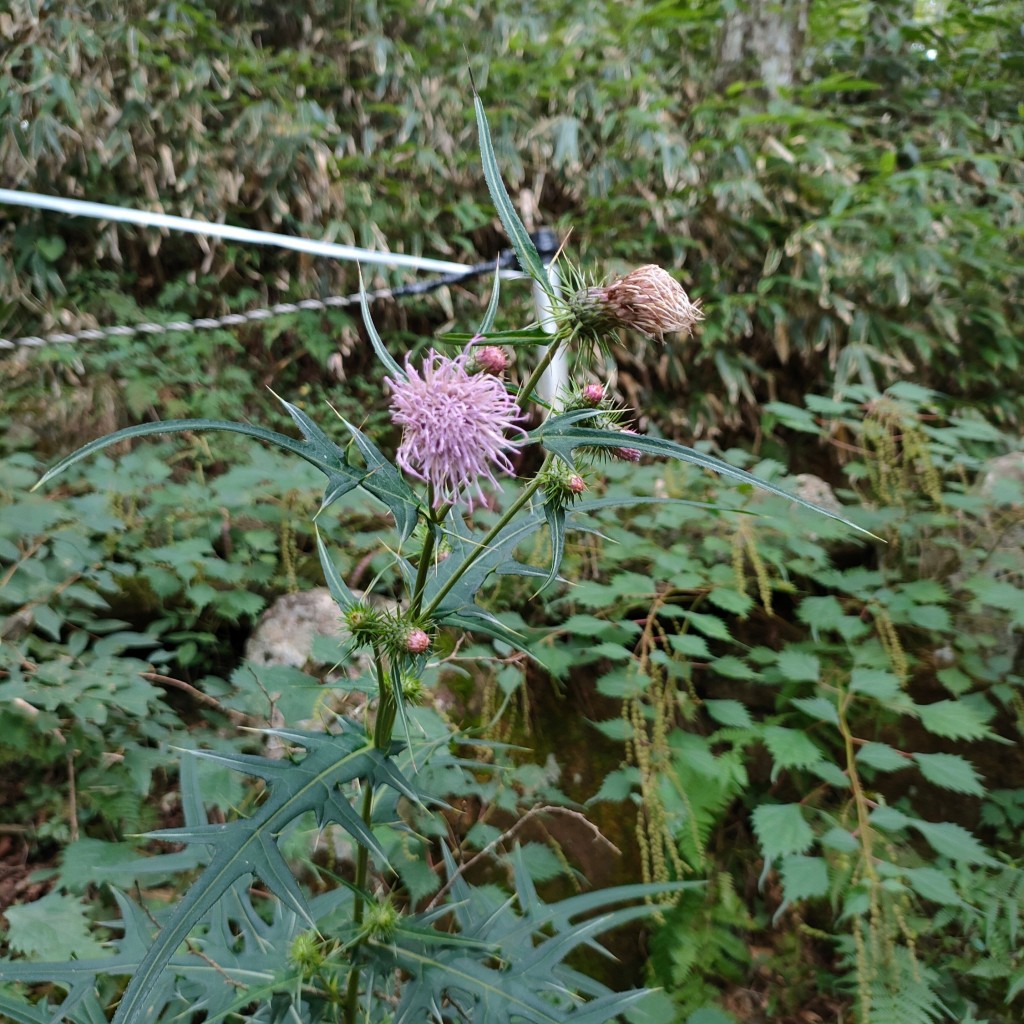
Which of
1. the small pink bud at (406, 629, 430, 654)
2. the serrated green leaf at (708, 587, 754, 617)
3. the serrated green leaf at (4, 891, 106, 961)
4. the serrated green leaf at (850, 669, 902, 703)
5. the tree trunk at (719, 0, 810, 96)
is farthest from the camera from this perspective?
the tree trunk at (719, 0, 810, 96)

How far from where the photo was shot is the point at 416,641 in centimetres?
83

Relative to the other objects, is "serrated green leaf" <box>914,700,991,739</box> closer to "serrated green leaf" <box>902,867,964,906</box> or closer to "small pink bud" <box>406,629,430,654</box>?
"serrated green leaf" <box>902,867,964,906</box>

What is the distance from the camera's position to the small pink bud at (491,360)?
857 mm

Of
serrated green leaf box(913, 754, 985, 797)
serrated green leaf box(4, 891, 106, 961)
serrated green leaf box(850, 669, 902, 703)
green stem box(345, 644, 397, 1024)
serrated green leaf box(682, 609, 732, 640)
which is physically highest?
green stem box(345, 644, 397, 1024)

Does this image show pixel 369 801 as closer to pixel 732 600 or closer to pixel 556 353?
pixel 556 353

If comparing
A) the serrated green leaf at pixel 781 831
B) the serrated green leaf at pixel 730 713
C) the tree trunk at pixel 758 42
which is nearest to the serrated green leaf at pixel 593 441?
the serrated green leaf at pixel 781 831

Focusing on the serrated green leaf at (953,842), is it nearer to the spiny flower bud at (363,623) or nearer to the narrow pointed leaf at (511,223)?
the spiny flower bud at (363,623)

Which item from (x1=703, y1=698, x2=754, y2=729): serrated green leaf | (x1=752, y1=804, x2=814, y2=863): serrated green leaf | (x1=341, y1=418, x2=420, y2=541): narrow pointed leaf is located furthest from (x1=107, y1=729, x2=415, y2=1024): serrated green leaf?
(x1=703, y1=698, x2=754, y2=729): serrated green leaf

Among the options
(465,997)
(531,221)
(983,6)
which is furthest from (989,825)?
(983,6)

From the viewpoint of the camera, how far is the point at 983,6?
16.6 ft

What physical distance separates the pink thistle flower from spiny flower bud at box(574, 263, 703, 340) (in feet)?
0.45

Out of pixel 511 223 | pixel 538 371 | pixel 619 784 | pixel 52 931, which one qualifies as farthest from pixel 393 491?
pixel 619 784

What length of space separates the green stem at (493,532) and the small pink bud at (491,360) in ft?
0.38

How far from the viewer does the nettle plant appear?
2.39 feet
